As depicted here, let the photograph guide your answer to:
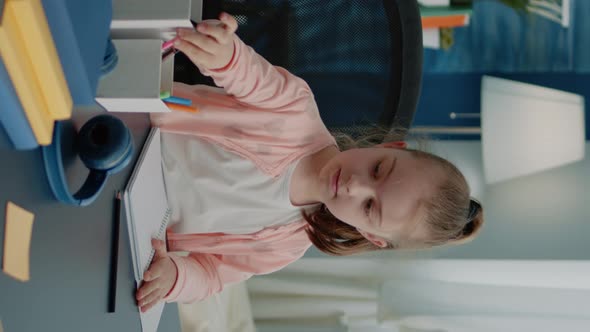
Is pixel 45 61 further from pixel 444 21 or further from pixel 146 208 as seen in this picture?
pixel 444 21

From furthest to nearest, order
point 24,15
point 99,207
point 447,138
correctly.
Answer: point 447,138, point 99,207, point 24,15

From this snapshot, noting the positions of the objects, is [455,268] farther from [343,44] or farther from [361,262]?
[343,44]

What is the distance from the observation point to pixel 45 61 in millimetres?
394

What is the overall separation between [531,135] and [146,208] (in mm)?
1461

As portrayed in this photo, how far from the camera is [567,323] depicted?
170cm

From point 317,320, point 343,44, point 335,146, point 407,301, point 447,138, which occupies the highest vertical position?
point 343,44

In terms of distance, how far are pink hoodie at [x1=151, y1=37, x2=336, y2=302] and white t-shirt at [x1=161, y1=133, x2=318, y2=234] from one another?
2 cm

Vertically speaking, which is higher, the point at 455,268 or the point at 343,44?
the point at 343,44

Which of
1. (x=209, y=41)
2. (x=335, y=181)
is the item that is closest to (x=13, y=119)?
(x=209, y=41)

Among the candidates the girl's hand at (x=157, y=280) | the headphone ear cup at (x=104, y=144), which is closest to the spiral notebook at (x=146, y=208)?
the girl's hand at (x=157, y=280)

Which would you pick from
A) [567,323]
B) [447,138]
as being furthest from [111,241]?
[447,138]

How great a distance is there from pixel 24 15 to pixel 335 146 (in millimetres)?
714

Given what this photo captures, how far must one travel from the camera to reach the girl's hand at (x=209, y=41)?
65 cm

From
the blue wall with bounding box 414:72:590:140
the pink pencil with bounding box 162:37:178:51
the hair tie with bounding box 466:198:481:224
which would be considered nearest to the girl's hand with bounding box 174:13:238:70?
the pink pencil with bounding box 162:37:178:51
